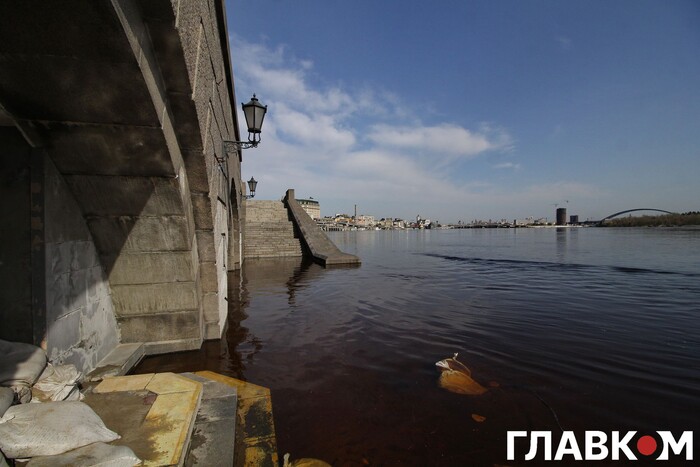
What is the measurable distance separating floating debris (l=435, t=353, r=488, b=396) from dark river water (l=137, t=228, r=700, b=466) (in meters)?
0.11

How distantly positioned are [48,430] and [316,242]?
1769 cm

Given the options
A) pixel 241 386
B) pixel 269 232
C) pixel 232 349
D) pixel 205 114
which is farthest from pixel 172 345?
pixel 269 232

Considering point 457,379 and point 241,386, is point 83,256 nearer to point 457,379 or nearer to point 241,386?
point 241,386

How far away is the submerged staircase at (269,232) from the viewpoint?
20.2 m

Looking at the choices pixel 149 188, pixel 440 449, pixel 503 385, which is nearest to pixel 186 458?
pixel 440 449

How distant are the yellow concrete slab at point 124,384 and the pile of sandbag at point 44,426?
19.0 inches

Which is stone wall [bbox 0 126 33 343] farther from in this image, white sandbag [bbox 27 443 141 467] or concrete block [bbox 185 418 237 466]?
concrete block [bbox 185 418 237 466]

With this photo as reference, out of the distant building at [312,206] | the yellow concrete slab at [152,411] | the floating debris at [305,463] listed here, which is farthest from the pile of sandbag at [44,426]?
the distant building at [312,206]

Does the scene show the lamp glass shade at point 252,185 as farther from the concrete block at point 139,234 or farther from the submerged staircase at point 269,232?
the concrete block at point 139,234

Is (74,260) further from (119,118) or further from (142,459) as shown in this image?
(142,459)

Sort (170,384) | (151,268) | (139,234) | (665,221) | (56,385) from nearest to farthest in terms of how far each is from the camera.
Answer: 1. (56,385)
2. (170,384)
3. (139,234)
4. (151,268)
5. (665,221)

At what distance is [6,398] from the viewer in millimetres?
2150

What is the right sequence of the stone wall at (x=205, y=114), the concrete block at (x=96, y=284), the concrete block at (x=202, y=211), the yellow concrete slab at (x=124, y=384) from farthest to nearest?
1. the concrete block at (x=202, y=211)
2. the concrete block at (x=96, y=284)
3. the stone wall at (x=205, y=114)
4. the yellow concrete slab at (x=124, y=384)

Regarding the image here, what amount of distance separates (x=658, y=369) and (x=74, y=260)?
7134 millimetres
